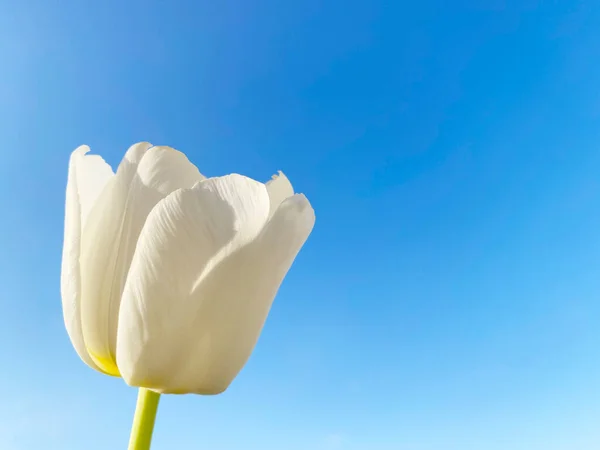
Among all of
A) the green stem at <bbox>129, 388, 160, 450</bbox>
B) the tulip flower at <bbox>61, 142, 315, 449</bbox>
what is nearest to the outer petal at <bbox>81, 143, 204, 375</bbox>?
the tulip flower at <bbox>61, 142, 315, 449</bbox>

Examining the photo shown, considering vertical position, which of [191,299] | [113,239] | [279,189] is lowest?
[191,299]

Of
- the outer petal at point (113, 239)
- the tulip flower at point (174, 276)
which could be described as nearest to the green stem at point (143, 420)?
the tulip flower at point (174, 276)

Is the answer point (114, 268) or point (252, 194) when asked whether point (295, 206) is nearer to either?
point (252, 194)

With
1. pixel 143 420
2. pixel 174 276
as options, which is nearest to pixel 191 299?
pixel 174 276

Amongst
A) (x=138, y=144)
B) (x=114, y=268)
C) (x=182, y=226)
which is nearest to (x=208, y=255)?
(x=182, y=226)

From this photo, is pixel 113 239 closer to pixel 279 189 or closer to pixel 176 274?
pixel 176 274

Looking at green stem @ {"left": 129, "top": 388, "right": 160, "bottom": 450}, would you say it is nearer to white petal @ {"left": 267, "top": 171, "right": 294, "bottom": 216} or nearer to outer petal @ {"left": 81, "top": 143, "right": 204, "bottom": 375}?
outer petal @ {"left": 81, "top": 143, "right": 204, "bottom": 375}
